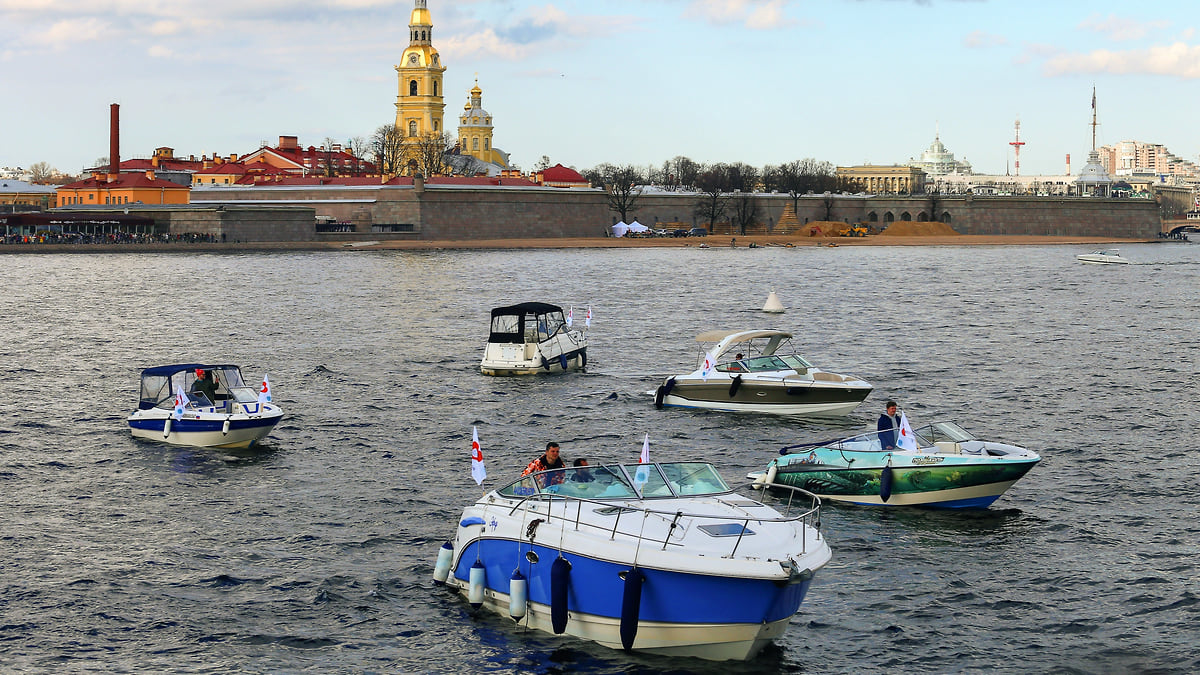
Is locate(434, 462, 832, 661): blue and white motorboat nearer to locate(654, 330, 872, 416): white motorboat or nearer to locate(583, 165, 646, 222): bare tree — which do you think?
locate(654, 330, 872, 416): white motorboat

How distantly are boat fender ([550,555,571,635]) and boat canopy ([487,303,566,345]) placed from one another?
2310cm

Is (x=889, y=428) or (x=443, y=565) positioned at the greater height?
(x=889, y=428)

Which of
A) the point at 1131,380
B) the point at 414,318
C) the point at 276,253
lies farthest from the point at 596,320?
the point at 276,253

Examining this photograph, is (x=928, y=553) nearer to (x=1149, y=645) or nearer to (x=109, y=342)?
(x=1149, y=645)

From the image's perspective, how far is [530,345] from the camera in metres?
39.2

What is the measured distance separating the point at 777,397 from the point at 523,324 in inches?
432

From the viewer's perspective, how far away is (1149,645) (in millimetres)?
16828

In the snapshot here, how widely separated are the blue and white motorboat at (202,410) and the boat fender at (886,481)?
12.2m

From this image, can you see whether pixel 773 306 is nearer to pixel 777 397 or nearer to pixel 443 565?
pixel 777 397

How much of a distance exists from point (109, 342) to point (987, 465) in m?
37.1

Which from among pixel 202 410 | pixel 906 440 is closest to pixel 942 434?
pixel 906 440

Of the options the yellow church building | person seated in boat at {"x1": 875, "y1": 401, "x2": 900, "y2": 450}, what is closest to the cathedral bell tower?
the yellow church building

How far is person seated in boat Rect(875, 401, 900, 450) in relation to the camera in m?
22.4

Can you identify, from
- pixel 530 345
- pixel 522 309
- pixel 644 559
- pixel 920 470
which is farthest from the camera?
pixel 530 345
